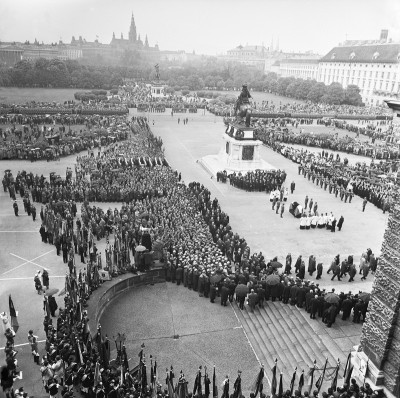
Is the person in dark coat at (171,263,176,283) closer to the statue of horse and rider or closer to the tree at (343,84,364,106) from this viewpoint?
the statue of horse and rider

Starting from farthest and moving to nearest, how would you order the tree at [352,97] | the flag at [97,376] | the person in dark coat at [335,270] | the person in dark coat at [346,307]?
the tree at [352,97] → the person in dark coat at [335,270] → the person in dark coat at [346,307] → the flag at [97,376]

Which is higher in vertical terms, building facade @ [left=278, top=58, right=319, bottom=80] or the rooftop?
the rooftop

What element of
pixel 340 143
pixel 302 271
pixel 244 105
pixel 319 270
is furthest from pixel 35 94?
pixel 319 270

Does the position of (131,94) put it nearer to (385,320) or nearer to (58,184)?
(58,184)

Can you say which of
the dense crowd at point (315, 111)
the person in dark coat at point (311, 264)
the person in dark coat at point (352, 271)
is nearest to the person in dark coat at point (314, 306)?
the person in dark coat at point (311, 264)

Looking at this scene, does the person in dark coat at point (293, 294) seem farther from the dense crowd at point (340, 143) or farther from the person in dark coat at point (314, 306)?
the dense crowd at point (340, 143)

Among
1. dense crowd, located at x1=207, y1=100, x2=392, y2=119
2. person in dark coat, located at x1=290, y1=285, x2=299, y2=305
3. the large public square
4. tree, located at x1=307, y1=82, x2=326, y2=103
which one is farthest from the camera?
tree, located at x1=307, y1=82, x2=326, y2=103

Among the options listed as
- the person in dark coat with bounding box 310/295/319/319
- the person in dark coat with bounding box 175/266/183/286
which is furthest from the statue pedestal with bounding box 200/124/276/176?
the person in dark coat with bounding box 310/295/319/319
